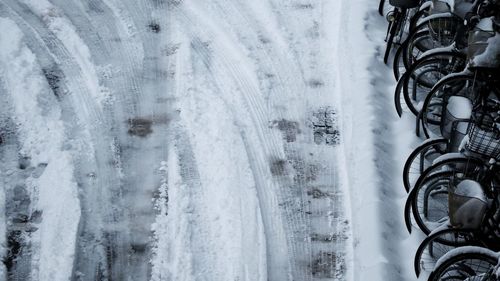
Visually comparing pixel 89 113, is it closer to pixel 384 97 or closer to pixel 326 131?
pixel 326 131

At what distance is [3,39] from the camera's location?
7.78 metres

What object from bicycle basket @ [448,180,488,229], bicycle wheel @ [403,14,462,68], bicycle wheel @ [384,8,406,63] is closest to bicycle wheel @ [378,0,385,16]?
bicycle wheel @ [384,8,406,63]

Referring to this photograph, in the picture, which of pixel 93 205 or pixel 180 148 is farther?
pixel 180 148

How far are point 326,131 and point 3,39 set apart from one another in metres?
4.41

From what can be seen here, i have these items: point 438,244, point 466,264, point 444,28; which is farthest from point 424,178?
point 444,28

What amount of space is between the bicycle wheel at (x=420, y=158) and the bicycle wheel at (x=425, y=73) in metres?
0.63

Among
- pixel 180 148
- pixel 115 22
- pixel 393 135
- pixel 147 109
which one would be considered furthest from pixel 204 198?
pixel 115 22

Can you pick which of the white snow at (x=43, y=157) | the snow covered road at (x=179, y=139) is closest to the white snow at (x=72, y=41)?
the snow covered road at (x=179, y=139)

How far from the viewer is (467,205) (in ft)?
14.5

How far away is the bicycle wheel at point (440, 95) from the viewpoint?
18.6ft

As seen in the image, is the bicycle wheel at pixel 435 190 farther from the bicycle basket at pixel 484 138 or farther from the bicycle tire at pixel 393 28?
the bicycle tire at pixel 393 28

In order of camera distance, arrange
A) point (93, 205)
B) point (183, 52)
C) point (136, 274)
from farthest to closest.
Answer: point (183, 52), point (93, 205), point (136, 274)

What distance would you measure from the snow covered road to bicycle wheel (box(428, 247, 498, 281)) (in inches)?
34.1

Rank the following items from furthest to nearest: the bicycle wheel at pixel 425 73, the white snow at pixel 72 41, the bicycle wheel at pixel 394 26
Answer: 1. the bicycle wheel at pixel 394 26
2. the white snow at pixel 72 41
3. the bicycle wheel at pixel 425 73
